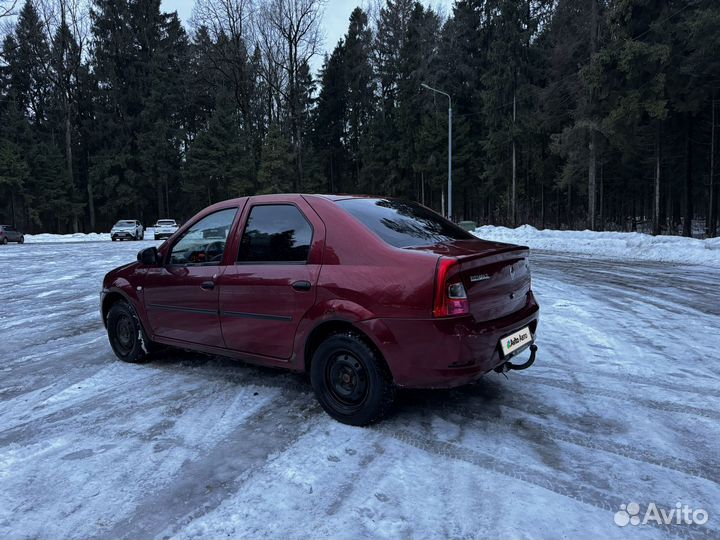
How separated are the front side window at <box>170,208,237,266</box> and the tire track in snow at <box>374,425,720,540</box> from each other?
2262mm

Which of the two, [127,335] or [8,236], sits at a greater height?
[8,236]

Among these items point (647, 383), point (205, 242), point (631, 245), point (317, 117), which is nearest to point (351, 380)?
point (205, 242)

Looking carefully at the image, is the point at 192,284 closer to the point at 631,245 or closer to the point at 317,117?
the point at 631,245

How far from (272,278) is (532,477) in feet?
7.75

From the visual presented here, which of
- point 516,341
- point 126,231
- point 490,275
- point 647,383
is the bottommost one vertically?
point 647,383

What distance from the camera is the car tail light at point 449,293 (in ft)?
10.5

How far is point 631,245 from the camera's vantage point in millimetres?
17578

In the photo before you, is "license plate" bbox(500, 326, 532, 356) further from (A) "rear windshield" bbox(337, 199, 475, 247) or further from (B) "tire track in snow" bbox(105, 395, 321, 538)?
(B) "tire track in snow" bbox(105, 395, 321, 538)

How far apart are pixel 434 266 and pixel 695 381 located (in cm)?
301

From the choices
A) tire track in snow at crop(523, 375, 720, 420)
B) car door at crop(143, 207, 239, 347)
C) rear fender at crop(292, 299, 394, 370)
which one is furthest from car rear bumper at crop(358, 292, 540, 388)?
car door at crop(143, 207, 239, 347)

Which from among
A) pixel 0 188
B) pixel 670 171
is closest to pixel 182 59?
pixel 0 188

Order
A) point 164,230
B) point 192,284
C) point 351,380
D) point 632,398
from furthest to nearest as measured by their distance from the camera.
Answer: point 164,230
point 192,284
point 632,398
point 351,380

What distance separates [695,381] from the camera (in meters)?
4.39

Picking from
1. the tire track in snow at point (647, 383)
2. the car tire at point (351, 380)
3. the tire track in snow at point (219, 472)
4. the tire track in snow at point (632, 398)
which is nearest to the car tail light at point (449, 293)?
the car tire at point (351, 380)
